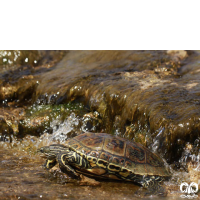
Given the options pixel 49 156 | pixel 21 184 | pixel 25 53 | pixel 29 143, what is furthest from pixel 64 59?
pixel 21 184

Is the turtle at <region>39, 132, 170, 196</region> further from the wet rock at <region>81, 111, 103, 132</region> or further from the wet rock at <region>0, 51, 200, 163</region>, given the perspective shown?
the wet rock at <region>81, 111, 103, 132</region>

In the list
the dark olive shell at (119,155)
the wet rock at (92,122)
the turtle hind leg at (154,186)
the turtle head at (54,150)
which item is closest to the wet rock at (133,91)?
the wet rock at (92,122)

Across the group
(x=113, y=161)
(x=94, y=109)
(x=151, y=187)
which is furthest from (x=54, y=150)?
(x=94, y=109)

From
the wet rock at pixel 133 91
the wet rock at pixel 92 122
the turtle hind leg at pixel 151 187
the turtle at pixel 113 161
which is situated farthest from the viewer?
the wet rock at pixel 92 122

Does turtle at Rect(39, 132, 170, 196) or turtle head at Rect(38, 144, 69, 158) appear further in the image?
turtle head at Rect(38, 144, 69, 158)

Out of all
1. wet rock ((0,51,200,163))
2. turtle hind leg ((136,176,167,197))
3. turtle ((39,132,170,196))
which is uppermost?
wet rock ((0,51,200,163))

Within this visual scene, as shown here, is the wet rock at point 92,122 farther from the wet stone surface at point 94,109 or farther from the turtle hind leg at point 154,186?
the turtle hind leg at point 154,186

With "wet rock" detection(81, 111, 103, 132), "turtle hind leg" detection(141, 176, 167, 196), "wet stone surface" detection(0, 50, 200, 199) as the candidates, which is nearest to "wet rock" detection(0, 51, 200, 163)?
"wet stone surface" detection(0, 50, 200, 199)

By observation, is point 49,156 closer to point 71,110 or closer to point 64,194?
point 64,194
